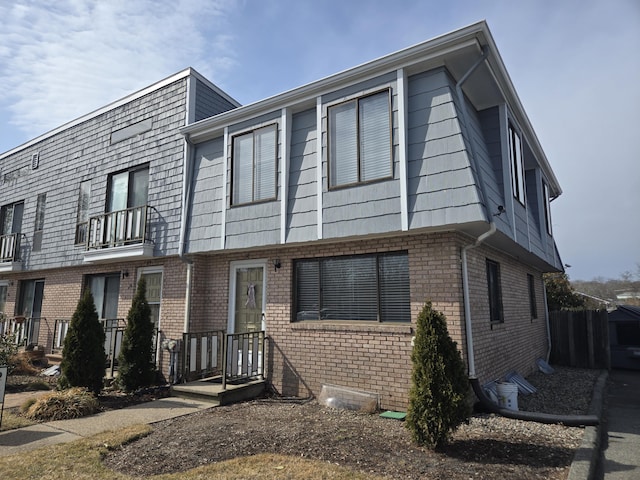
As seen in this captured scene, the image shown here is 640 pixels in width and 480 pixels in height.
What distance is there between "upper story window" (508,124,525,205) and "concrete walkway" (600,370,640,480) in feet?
13.3

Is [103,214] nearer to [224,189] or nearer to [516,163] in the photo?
[224,189]

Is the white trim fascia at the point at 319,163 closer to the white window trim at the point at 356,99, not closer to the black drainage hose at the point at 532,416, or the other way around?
the white window trim at the point at 356,99

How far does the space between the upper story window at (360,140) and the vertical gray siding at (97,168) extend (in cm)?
403

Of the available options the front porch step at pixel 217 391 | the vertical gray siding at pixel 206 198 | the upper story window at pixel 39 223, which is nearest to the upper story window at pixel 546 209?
the vertical gray siding at pixel 206 198

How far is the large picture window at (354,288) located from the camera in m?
6.74

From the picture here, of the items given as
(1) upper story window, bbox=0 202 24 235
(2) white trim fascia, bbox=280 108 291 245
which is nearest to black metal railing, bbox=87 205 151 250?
(2) white trim fascia, bbox=280 108 291 245

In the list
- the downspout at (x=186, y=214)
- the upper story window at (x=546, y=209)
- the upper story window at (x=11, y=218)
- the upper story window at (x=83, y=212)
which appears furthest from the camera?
the upper story window at (x=11, y=218)

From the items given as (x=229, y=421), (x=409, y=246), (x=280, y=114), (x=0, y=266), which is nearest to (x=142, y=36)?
(x=280, y=114)

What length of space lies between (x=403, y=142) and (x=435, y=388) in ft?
11.8

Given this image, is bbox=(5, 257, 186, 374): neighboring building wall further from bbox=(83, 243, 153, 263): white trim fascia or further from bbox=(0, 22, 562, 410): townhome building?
bbox=(83, 243, 153, 263): white trim fascia

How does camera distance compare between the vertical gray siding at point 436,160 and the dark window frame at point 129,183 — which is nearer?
the vertical gray siding at point 436,160

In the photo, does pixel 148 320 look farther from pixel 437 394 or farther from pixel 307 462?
pixel 437 394

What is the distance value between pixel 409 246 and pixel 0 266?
44.6 ft

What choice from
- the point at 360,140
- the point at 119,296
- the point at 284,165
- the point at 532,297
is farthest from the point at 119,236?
the point at 532,297
